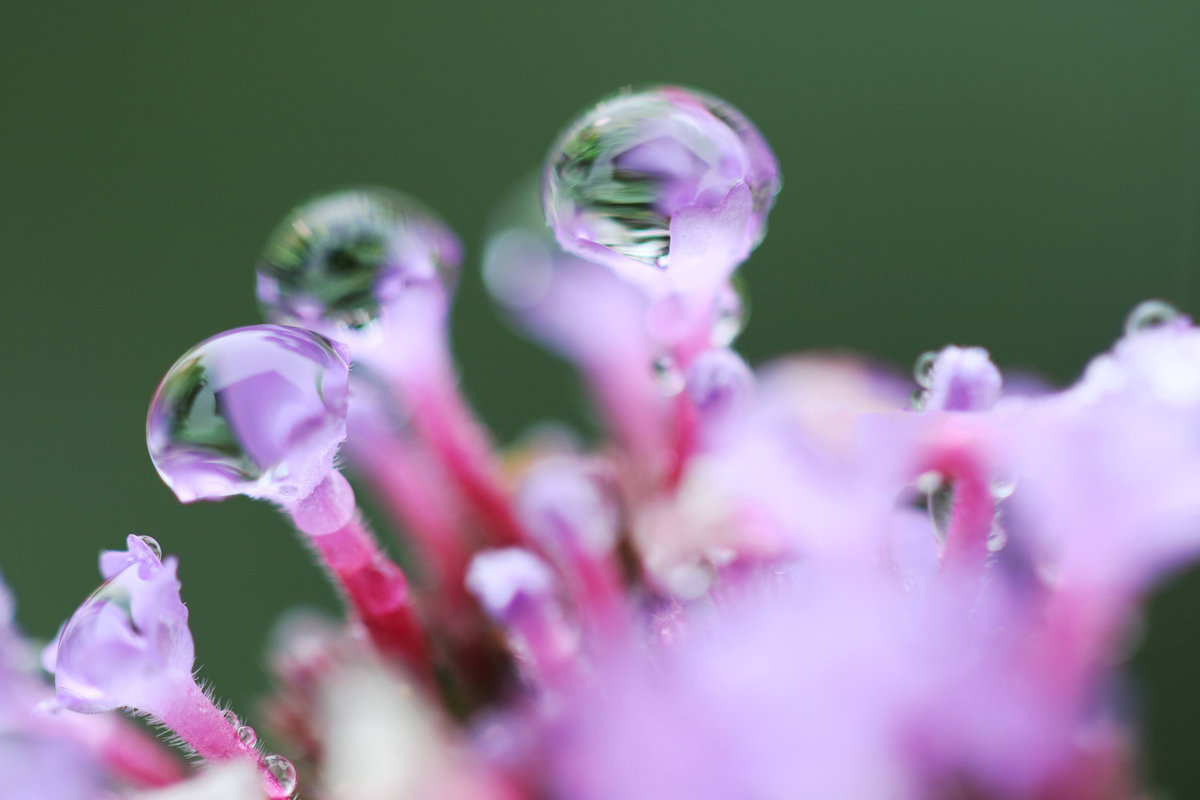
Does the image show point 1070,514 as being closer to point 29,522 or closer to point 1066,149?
point 1066,149

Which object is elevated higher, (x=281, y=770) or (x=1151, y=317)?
(x=1151, y=317)

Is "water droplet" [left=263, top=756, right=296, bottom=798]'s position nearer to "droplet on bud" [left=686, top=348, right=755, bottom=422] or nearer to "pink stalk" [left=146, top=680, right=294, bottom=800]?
"pink stalk" [left=146, top=680, right=294, bottom=800]

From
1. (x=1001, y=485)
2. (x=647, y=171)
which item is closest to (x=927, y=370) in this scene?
(x=1001, y=485)

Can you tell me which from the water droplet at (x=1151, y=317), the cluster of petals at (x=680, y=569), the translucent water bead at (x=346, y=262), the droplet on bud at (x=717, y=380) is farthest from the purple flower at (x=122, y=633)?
the water droplet at (x=1151, y=317)

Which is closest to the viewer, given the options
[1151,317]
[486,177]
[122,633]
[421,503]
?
[122,633]

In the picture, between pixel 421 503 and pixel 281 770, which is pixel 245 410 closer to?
pixel 281 770
